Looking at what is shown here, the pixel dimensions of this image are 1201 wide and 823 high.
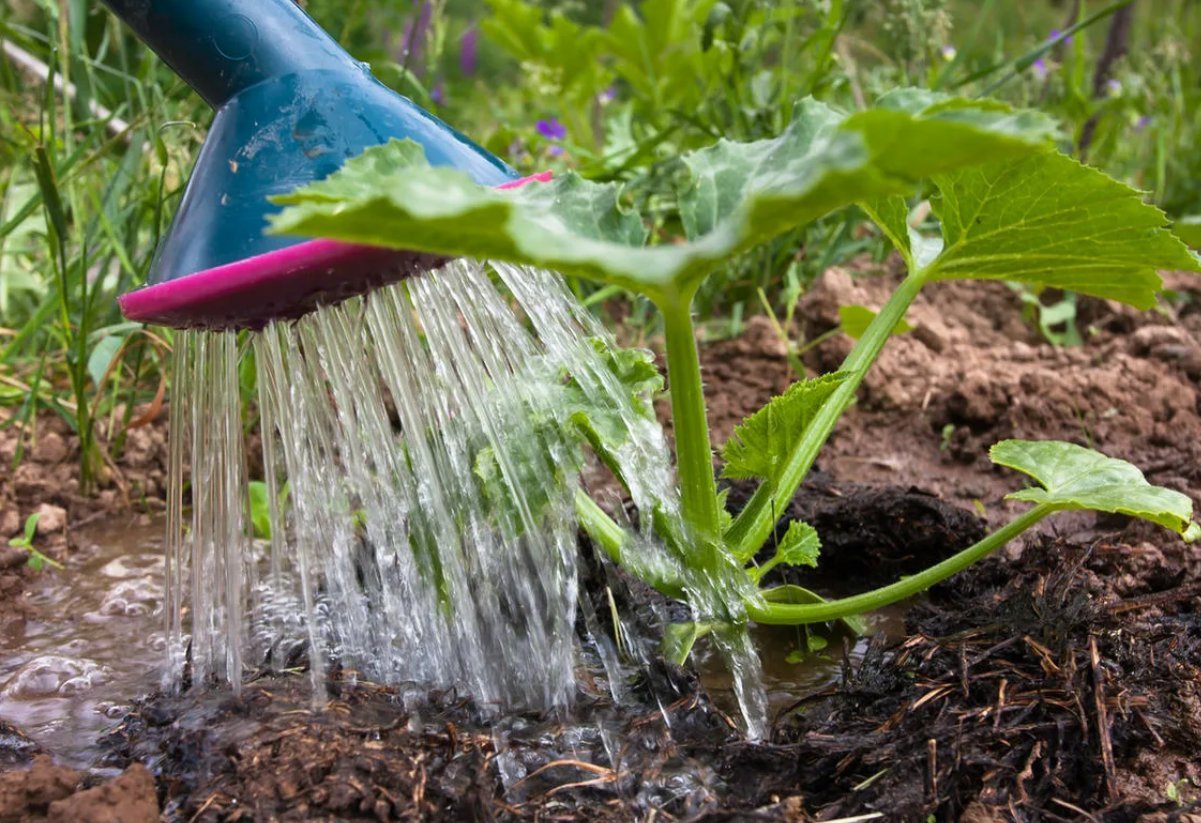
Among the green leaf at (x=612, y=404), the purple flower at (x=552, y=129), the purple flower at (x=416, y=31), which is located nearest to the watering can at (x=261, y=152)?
the green leaf at (x=612, y=404)

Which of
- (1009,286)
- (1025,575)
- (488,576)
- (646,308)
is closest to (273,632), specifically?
(488,576)

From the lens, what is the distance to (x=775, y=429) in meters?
1.24

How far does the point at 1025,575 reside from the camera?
1433 mm

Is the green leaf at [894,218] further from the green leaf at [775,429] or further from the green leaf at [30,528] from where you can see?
the green leaf at [30,528]

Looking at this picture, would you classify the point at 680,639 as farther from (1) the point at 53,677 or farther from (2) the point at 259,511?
(2) the point at 259,511

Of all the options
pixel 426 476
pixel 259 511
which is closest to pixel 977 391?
pixel 426 476

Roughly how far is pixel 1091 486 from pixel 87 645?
51.6 inches

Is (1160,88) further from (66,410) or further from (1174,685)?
(66,410)

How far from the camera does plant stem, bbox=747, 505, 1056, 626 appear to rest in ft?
4.03

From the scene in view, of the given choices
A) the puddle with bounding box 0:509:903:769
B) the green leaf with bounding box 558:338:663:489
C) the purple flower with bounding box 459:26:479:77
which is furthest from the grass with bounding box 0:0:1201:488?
the purple flower with bounding box 459:26:479:77

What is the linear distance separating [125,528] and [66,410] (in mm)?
248

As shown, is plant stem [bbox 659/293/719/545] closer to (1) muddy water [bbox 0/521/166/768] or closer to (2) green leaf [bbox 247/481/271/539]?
(1) muddy water [bbox 0/521/166/768]

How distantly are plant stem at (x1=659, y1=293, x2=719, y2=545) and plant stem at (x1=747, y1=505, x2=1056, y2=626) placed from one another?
0.11 meters

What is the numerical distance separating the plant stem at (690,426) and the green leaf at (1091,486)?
0.33 metres
